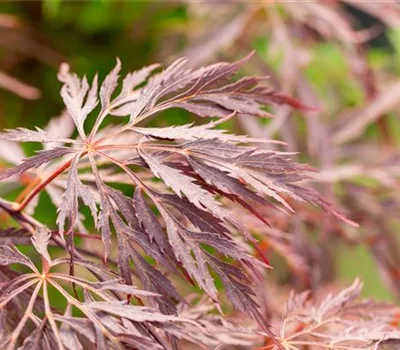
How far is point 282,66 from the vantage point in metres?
1.07

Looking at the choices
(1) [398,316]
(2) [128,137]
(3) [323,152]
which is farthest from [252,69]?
(1) [398,316]

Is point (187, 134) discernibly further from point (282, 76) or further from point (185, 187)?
point (282, 76)

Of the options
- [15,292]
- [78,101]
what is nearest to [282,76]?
[78,101]

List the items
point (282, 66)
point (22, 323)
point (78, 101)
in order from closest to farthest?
point (22, 323) → point (78, 101) → point (282, 66)

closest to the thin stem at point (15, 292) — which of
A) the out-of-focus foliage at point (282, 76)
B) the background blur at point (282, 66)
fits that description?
the out-of-focus foliage at point (282, 76)

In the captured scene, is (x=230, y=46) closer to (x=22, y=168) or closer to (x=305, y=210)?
(x=305, y=210)

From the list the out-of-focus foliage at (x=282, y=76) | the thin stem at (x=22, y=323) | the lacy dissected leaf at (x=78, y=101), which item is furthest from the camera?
the out-of-focus foliage at (x=282, y=76)

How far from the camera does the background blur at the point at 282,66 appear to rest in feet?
3.26

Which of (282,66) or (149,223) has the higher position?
(282,66)

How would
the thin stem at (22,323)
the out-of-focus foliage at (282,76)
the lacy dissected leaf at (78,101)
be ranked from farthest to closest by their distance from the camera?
1. the out-of-focus foliage at (282,76)
2. the lacy dissected leaf at (78,101)
3. the thin stem at (22,323)

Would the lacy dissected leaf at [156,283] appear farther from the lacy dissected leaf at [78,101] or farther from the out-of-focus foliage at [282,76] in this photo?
the out-of-focus foliage at [282,76]

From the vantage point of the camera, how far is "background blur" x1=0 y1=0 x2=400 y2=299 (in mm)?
995

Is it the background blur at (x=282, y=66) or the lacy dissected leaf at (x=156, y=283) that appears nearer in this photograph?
the lacy dissected leaf at (x=156, y=283)

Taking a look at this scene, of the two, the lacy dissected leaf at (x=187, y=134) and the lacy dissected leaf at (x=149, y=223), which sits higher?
the lacy dissected leaf at (x=187, y=134)
